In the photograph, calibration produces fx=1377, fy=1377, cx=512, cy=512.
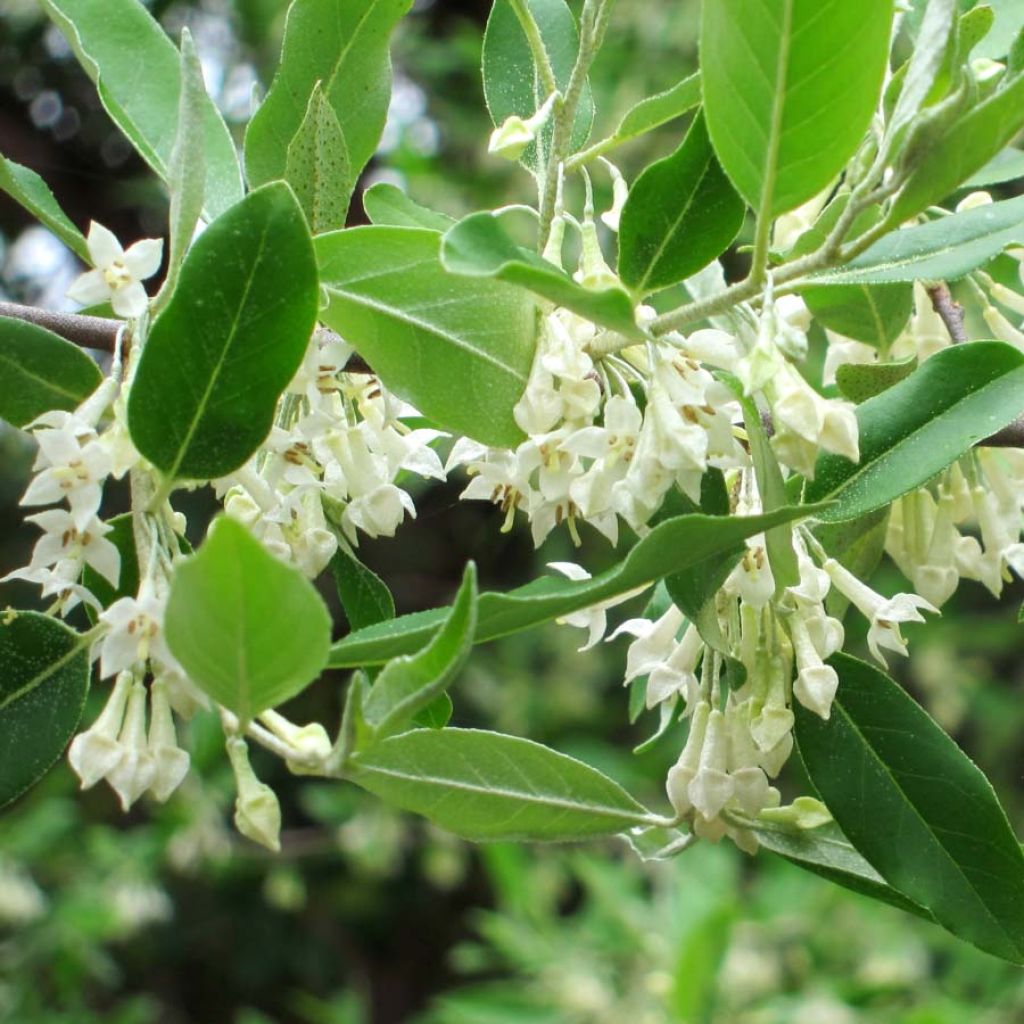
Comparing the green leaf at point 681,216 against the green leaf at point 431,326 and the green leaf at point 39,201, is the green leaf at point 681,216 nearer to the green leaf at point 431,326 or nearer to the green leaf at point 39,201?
the green leaf at point 431,326

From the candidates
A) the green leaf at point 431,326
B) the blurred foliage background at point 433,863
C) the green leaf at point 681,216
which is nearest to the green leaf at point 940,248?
the green leaf at point 681,216

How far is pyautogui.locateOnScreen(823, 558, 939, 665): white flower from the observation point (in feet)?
2.93

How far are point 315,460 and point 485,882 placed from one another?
4.70 meters

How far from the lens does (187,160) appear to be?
699 mm

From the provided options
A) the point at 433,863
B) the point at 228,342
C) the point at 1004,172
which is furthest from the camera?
the point at 433,863

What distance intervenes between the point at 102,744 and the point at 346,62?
45 centimetres

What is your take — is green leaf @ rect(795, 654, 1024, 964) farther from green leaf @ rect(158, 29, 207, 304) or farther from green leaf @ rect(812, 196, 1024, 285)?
green leaf @ rect(158, 29, 207, 304)

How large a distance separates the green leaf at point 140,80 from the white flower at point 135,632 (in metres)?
0.33

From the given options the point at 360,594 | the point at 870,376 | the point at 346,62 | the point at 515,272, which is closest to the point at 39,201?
the point at 346,62

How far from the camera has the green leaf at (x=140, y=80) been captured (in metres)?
0.94

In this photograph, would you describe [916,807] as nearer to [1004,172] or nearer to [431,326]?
[431,326]

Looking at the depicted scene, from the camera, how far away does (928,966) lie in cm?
373

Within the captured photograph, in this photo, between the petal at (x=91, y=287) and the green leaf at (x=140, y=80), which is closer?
the petal at (x=91, y=287)

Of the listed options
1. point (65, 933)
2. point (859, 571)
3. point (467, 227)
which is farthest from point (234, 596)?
point (65, 933)
